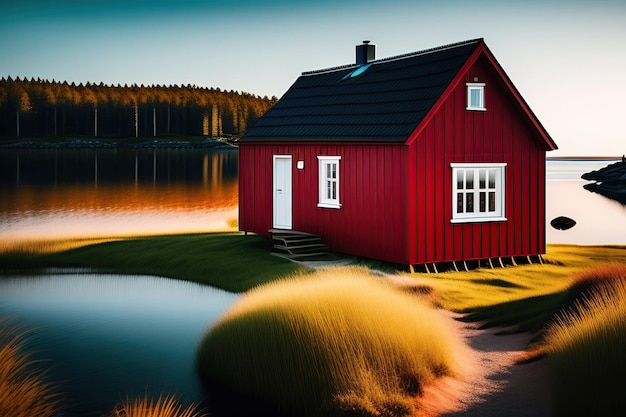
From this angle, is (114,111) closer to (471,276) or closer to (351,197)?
(351,197)

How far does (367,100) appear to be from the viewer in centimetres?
2472

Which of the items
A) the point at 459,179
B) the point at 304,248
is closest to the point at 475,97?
the point at 459,179

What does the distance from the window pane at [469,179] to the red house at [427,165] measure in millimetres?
29

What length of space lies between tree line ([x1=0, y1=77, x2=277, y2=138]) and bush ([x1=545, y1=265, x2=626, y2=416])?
500ft

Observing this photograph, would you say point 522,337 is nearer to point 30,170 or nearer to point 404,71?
point 404,71

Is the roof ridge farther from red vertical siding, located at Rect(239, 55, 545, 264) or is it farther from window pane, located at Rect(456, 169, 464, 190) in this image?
window pane, located at Rect(456, 169, 464, 190)

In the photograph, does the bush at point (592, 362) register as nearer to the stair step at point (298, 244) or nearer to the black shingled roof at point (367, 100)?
the black shingled roof at point (367, 100)

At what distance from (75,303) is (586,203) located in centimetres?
5165

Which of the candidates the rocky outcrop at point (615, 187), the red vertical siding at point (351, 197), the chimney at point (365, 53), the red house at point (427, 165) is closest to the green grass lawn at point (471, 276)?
the red vertical siding at point (351, 197)

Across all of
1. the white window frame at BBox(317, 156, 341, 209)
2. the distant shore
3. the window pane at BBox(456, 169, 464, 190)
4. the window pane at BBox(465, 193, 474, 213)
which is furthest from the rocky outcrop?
the distant shore

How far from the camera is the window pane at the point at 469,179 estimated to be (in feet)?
74.1

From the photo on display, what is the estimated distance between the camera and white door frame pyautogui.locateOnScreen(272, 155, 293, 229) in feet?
87.2

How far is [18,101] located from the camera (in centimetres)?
15312

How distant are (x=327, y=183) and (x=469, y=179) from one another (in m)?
4.46
